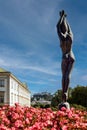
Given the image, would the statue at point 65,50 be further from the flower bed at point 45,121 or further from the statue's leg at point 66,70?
the flower bed at point 45,121

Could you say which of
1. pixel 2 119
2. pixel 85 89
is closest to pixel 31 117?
pixel 2 119

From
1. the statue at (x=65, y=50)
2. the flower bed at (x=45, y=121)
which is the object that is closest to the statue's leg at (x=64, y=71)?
the statue at (x=65, y=50)

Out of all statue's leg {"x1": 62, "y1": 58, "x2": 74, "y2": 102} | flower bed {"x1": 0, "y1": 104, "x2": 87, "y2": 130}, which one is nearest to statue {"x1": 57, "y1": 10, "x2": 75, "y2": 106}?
statue's leg {"x1": 62, "y1": 58, "x2": 74, "y2": 102}

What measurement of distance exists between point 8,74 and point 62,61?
61.4 meters

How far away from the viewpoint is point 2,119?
730cm

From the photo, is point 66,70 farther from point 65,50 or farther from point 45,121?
Answer: point 45,121

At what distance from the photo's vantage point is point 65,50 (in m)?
12.6

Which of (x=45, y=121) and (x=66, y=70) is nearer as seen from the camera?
(x=45, y=121)

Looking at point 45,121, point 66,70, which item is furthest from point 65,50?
point 45,121

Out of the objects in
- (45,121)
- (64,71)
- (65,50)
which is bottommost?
(45,121)

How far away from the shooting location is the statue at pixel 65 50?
1247 cm

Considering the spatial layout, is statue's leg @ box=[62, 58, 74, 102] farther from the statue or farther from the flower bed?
the flower bed

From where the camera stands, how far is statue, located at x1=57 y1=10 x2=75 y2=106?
12468 millimetres

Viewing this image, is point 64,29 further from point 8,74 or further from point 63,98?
point 8,74
